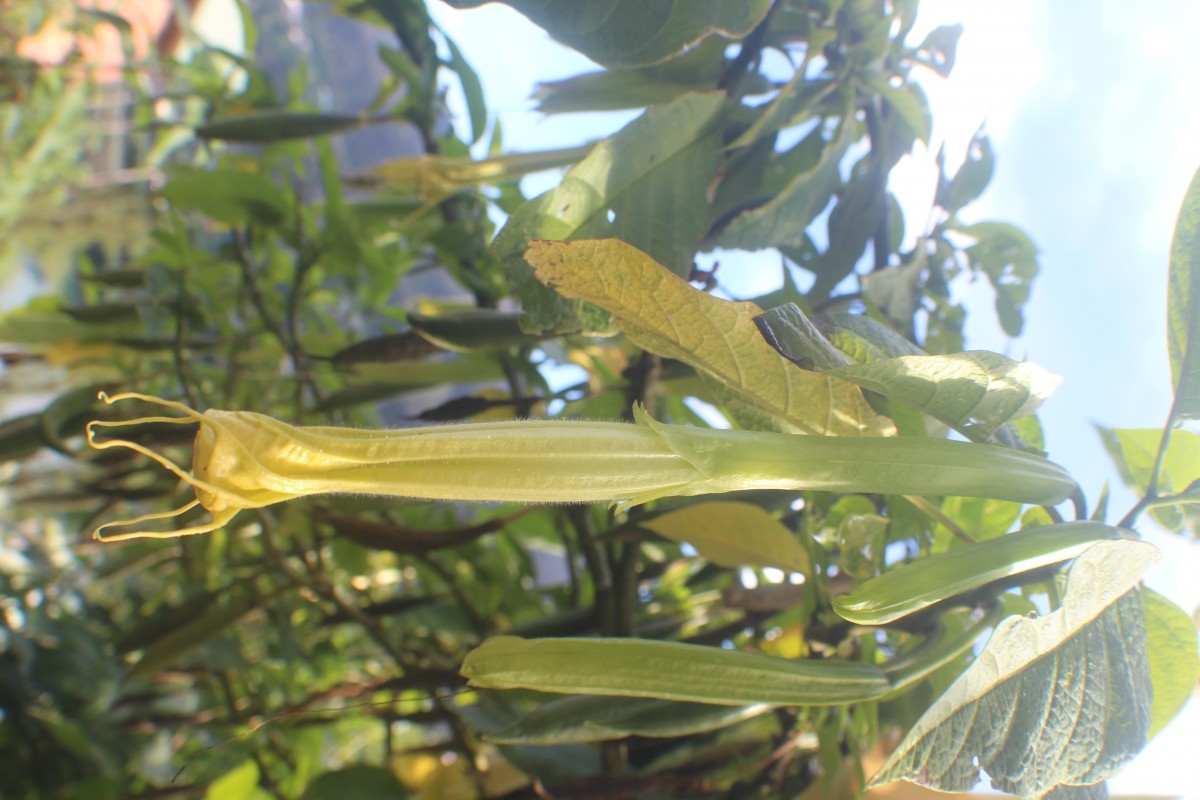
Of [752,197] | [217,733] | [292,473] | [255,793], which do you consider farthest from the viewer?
[217,733]

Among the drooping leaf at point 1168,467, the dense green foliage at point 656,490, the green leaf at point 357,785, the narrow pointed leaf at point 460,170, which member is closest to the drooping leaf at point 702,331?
the dense green foliage at point 656,490

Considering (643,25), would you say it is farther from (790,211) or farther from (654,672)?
(654,672)

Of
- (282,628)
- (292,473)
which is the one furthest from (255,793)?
(292,473)

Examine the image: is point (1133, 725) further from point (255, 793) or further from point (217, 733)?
point (217, 733)

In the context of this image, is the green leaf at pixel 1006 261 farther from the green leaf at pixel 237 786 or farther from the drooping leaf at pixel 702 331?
the green leaf at pixel 237 786

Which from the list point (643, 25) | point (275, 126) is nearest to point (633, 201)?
point (643, 25)

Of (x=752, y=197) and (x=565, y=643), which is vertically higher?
(x=752, y=197)

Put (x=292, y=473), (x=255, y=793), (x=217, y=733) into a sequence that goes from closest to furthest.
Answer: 1. (x=292, y=473)
2. (x=255, y=793)
3. (x=217, y=733)
